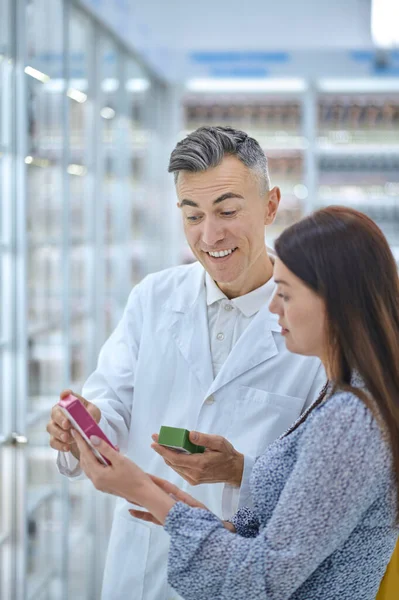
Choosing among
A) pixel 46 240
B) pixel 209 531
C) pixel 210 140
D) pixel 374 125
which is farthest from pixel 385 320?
pixel 374 125

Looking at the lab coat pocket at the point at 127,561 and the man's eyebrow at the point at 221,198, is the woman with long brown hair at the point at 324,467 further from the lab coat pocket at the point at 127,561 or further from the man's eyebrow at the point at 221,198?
the lab coat pocket at the point at 127,561

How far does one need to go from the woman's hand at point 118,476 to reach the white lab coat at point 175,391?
443mm

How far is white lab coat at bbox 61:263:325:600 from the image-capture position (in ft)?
5.87

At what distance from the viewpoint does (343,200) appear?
252 inches

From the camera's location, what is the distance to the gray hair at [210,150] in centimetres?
173

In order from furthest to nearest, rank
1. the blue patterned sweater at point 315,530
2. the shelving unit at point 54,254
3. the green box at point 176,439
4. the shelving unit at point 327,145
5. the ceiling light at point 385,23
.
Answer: the shelving unit at point 327,145 < the ceiling light at point 385,23 < the shelving unit at point 54,254 < the green box at point 176,439 < the blue patterned sweater at point 315,530

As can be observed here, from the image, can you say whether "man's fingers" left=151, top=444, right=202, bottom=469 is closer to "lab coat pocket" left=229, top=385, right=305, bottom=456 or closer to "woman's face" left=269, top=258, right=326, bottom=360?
"lab coat pocket" left=229, top=385, right=305, bottom=456

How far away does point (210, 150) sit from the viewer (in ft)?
5.69

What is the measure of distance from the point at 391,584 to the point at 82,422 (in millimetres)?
694

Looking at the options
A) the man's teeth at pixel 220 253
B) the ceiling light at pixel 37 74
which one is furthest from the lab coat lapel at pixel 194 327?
the ceiling light at pixel 37 74

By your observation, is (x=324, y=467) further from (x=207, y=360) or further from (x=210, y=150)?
(x=210, y=150)

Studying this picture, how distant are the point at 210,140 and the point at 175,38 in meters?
4.41

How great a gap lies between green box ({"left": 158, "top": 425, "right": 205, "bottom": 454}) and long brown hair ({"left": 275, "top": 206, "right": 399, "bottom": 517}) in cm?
38

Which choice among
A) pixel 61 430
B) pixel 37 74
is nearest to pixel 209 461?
pixel 61 430
